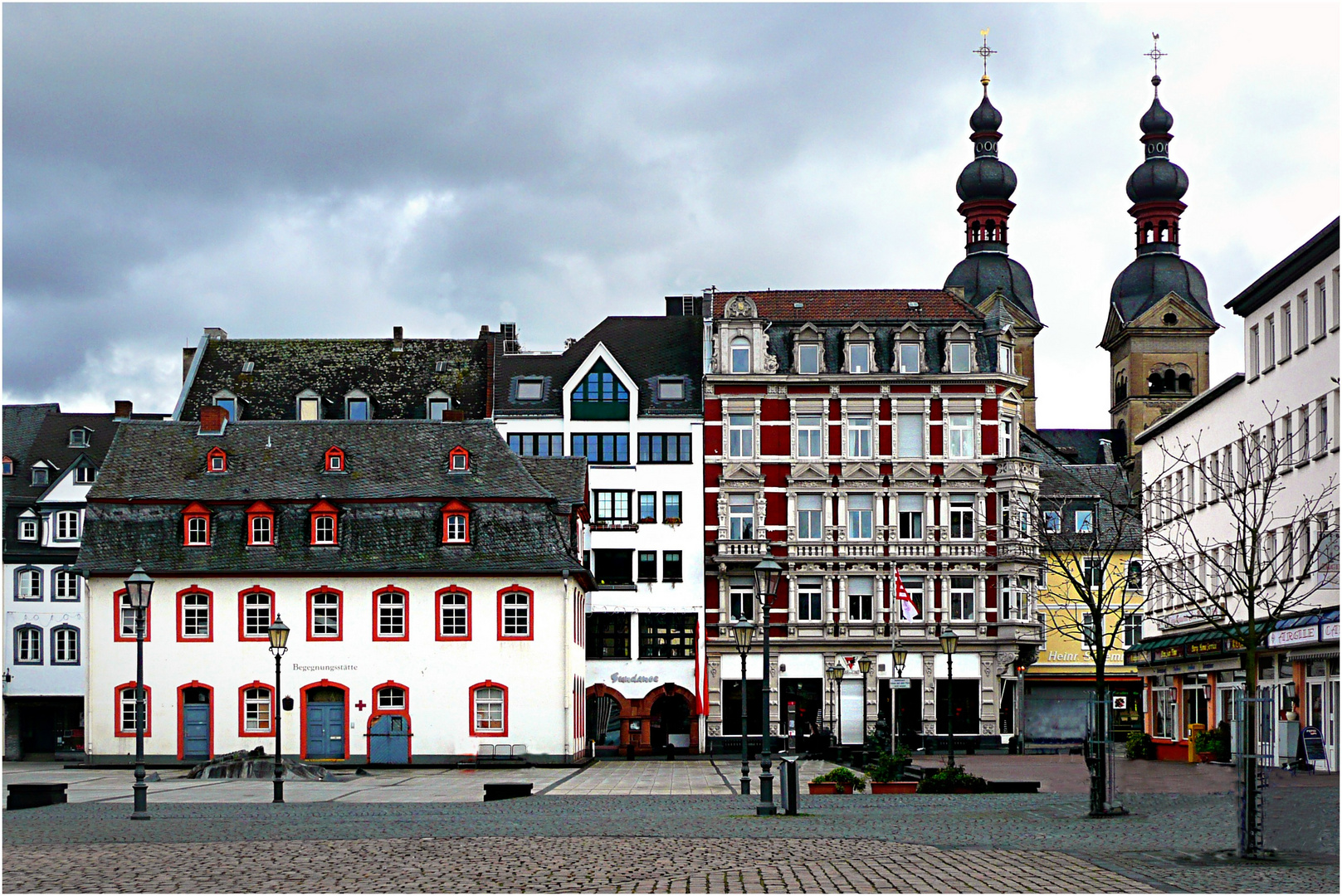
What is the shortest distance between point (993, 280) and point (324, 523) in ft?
237

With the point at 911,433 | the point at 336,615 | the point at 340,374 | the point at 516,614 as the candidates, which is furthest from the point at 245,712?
the point at 911,433

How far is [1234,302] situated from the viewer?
57.7 meters

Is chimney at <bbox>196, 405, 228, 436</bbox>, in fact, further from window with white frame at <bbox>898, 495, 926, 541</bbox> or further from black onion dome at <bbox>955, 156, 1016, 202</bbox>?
black onion dome at <bbox>955, 156, 1016, 202</bbox>

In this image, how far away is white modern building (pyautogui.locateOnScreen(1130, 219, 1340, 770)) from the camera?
49.4m

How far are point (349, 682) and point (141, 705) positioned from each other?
28.0m

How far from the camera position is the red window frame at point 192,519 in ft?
217

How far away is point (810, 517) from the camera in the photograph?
248 ft

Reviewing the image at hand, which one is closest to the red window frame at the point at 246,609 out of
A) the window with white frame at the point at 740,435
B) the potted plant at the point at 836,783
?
the window with white frame at the point at 740,435

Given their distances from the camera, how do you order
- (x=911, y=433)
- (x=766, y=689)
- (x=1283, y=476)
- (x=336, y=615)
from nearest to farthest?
(x=766, y=689)
(x=1283, y=476)
(x=336, y=615)
(x=911, y=433)

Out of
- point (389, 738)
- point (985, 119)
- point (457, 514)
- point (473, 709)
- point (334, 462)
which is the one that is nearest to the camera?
point (389, 738)

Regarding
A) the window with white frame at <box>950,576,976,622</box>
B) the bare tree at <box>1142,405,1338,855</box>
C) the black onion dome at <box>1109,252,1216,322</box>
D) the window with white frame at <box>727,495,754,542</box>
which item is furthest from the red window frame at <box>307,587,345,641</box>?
the black onion dome at <box>1109,252,1216,322</box>

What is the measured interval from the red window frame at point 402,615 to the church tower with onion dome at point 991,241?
226ft

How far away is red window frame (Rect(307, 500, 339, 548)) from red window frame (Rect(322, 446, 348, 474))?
6.11 feet

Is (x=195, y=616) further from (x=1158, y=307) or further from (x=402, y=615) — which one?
(x=1158, y=307)
